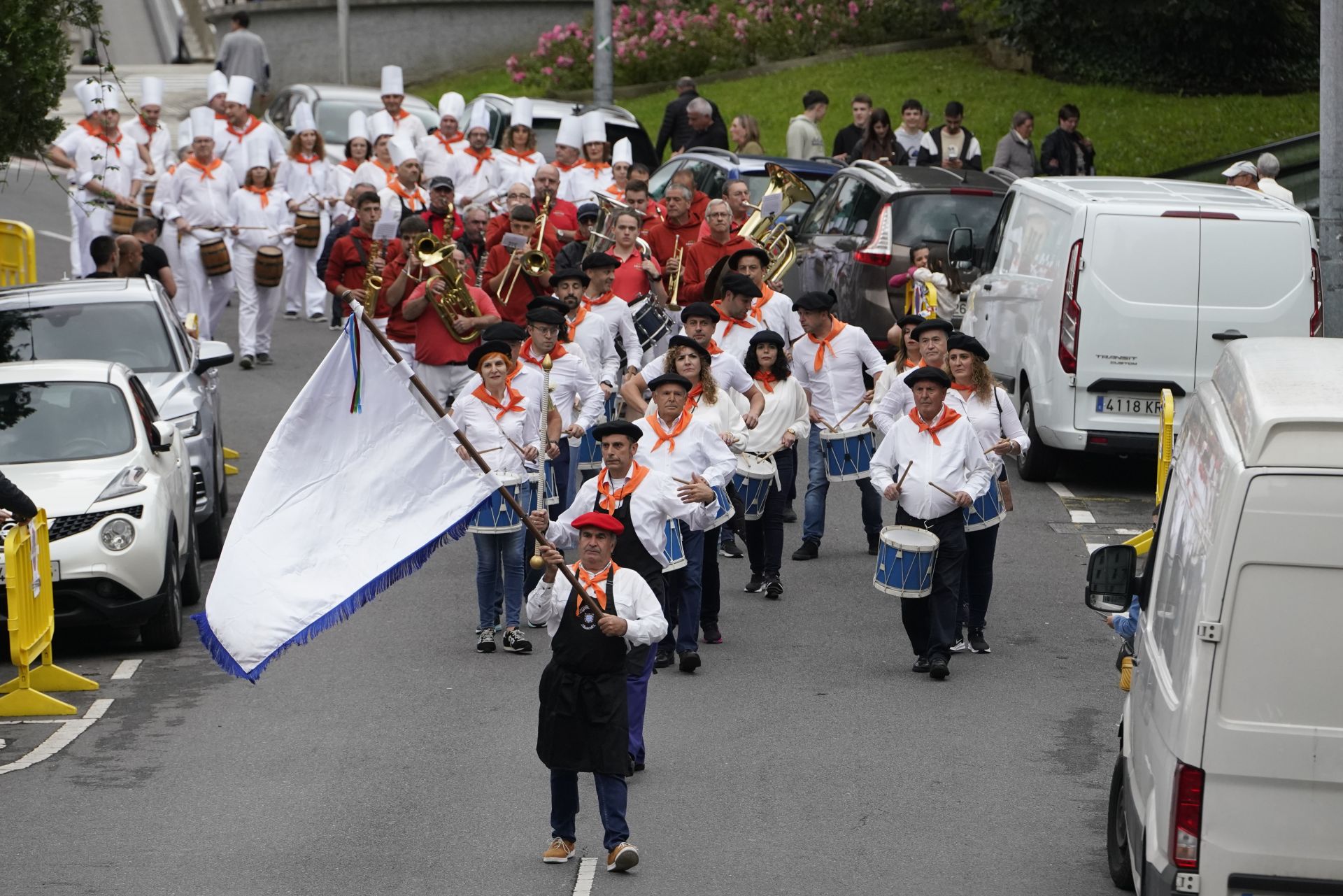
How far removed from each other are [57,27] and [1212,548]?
10487mm

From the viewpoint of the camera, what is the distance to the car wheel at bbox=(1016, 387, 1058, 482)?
15695mm

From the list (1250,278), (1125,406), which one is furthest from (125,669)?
(1250,278)

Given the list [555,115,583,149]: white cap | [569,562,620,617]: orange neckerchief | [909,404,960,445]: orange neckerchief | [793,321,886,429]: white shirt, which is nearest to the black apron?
[569,562,620,617]: orange neckerchief

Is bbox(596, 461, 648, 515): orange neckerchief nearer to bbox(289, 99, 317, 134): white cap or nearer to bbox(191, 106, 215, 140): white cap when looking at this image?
bbox(191, 106, 215, 140): white cap

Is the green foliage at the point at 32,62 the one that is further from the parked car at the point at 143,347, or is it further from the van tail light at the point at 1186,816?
the van tail light at the point at 1186,816

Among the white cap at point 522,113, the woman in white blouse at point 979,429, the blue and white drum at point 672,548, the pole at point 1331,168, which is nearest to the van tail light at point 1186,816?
the blue and white drum at point 672,548

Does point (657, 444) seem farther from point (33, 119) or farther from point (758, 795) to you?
point (33, 119)

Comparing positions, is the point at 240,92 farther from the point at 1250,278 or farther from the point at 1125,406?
the point at 1250,278

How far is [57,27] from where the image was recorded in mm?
13875

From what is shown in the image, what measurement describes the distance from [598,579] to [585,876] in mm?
1203

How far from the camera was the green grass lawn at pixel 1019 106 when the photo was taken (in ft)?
92.1

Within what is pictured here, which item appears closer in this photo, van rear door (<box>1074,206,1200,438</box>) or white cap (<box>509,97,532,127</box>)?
van rear door (<box>1074,206,1200,438</box>)

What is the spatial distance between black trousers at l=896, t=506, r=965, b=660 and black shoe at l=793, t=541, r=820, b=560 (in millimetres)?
2833

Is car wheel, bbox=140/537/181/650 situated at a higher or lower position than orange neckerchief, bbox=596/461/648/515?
lower
